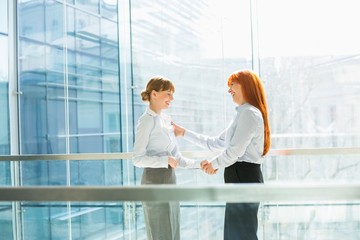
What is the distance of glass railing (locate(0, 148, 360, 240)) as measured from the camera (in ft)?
5.72

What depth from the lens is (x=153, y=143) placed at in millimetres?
3508

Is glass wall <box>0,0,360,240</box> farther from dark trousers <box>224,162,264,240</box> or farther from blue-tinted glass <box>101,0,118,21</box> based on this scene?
dark trousers <box>224,162,264,240</box>

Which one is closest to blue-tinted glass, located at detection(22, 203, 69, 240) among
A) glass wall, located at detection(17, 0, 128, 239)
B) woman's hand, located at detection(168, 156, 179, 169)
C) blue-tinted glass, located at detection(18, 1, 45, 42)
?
woman's hand, located at detection(168, 156, 179, 169)

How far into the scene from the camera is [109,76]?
25.3 ft

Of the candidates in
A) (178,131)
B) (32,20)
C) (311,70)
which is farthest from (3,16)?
(178,131)

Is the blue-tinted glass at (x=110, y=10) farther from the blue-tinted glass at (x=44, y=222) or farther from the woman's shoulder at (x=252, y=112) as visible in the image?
the blue-tinted glass at (x=44, y=222)

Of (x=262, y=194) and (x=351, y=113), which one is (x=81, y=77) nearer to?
(x=351, y=113)

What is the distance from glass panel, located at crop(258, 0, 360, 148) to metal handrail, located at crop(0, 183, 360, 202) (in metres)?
5.38

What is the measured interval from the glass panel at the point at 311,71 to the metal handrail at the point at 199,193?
5381 millimetres

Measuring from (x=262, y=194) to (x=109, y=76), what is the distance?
243 inches

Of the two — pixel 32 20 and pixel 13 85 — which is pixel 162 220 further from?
pixel 32 20

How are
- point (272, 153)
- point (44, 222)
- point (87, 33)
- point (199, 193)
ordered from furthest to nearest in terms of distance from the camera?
point (87, 33), point (272, 153), point (44, 222), point (199, 193)

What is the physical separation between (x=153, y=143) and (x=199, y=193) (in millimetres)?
1737

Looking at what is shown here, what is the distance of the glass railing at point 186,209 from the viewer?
1745mm
